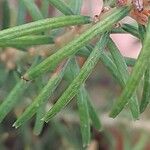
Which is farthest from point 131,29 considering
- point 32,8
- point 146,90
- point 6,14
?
point 6,14

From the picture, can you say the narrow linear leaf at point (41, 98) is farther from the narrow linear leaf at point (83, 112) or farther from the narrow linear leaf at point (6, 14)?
the narrow linear leaf at point (6, 14)

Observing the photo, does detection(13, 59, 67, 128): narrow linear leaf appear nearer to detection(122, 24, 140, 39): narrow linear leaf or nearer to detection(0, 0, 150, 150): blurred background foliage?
detection(122, 24, 140, 39): narrow linear leaf

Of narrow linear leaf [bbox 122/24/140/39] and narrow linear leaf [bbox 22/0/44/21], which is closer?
narrow linear leaf [bbox 122/24/140/39]

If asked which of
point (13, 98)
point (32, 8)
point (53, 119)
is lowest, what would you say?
point (53, 119)

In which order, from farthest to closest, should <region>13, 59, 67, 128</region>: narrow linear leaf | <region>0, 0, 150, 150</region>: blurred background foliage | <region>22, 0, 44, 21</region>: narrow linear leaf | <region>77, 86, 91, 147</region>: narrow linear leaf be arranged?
<region>0, 0, 150, 150</region>: blurred background foliage
<region>22, 0, 44, 21</region>: narrow linear leaf
<region>77, 86, 91, 147</region>: narrow linear leaf
<region>13, 59, 67, 128</region>: narrow linear leaf

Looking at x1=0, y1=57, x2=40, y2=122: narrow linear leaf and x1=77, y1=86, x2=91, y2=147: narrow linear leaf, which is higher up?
x1=77, y1=86, x2=91, y2=147: narrow linear leaf

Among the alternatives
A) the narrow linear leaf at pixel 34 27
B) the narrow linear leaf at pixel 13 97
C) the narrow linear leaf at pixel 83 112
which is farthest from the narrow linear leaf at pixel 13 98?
the narrow linear leaf at pixel 34 27

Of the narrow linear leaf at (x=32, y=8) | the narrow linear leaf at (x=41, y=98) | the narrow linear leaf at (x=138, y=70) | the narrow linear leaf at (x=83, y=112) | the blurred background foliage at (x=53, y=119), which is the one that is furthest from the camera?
the blurred background foliage at (x=53, y=119)

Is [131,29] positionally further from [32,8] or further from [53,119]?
[53,119]

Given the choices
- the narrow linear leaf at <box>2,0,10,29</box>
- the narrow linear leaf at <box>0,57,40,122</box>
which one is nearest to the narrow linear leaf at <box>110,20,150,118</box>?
the narrow linear leaf at <box>0,57,40,122</box>

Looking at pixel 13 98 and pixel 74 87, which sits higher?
pixel 74 87

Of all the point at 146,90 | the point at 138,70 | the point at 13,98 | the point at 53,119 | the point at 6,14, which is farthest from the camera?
the point at 53,119

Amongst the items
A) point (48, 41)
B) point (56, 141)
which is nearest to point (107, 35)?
point (48, 41)
